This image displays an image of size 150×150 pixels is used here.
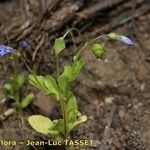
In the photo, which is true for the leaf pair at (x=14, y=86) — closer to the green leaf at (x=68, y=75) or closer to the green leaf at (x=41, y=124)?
the green leaf at (x=41, y=124)

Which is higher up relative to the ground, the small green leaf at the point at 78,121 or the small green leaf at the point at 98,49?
the small green leaf at the point at 98,49

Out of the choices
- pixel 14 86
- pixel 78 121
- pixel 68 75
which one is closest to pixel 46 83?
pixel 68 75

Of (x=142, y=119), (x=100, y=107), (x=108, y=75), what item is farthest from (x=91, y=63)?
(x=142, y=119)

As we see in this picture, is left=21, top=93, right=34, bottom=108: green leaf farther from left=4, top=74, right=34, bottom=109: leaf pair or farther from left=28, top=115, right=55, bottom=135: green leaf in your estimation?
left=28, top=115, right=55, bottom=135: green leaf

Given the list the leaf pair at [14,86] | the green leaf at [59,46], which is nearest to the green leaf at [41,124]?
the leaf pair at [14,86]

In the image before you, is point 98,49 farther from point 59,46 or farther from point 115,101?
point 115,101
